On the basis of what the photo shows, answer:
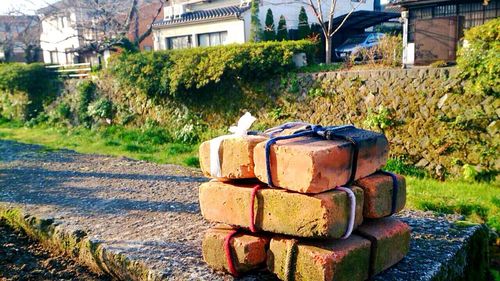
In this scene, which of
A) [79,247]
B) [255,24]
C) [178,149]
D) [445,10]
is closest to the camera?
[79,247]

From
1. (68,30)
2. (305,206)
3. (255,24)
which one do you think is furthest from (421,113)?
(68,30)

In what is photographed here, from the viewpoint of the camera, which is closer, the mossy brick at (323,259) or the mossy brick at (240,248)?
the mossy brick at (323,259)

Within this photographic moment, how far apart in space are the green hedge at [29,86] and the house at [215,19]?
7.81 metres

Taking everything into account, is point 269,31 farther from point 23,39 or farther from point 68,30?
point 23,39

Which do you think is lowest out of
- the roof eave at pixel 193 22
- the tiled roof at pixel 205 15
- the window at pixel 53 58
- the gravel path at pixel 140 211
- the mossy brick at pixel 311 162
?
the gravel path at pixel 140 211

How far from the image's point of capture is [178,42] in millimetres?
23891

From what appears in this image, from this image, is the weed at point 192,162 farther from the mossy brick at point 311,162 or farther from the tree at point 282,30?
the tree at point 282,30

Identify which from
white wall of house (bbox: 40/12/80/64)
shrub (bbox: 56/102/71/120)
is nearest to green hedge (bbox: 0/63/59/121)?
shrub (bbox: 56/102/71/120)

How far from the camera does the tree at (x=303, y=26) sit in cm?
2022

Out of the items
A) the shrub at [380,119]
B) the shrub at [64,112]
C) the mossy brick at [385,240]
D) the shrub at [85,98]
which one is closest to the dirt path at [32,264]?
the mossy brick at [385,240]

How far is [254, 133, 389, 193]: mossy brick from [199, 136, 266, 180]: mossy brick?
80 millimetres

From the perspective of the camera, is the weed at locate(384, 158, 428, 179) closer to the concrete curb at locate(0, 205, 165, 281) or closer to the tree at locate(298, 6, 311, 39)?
the concrete curb at locate(0, 205, 165, 281)

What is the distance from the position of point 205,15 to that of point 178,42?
2606mm

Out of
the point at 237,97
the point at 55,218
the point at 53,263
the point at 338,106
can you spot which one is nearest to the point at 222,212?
the point at 53,263
